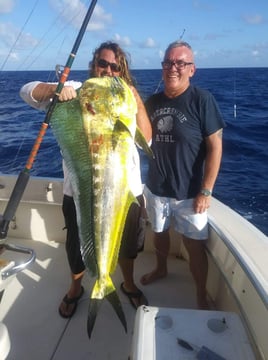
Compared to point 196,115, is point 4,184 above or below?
below

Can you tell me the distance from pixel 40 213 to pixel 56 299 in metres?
0.96

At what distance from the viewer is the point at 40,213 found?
344 cm

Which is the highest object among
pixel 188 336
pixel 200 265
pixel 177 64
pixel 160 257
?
pixel 177 64

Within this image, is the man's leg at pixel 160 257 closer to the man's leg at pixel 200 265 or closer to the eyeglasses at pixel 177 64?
the man's leg at pixel 200 265

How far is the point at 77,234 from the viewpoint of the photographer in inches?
92.5

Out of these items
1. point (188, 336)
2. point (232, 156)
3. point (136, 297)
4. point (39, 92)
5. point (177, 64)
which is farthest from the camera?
point (232, 156)

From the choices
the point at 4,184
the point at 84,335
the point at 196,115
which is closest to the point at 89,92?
the point at 196,115

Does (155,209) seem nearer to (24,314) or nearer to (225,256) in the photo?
(225,256)

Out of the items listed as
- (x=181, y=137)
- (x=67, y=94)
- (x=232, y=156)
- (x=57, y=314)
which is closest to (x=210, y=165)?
(x=181, y=137)

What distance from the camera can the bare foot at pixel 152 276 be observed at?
295 centimetres

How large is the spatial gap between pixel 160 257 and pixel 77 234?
34.8 inches

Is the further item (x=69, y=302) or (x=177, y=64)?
(x=69, y=302)

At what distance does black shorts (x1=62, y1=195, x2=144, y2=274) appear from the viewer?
2.29 metres

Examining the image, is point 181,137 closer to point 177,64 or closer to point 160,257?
point 177,64
